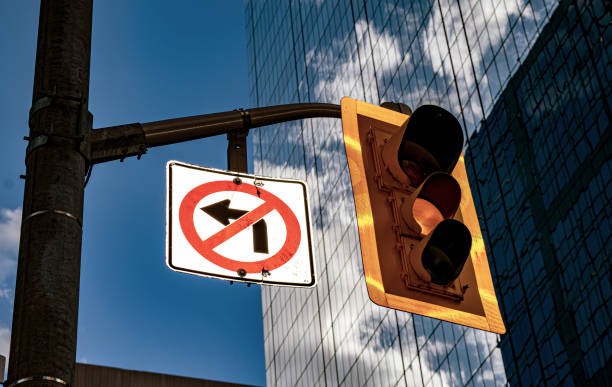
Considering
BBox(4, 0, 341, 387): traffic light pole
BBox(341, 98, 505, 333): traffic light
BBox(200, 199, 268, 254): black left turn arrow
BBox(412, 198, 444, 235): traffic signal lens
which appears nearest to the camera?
BBox(4, 0, 341, 387): traffic light pole

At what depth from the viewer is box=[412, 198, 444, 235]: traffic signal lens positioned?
5137mm

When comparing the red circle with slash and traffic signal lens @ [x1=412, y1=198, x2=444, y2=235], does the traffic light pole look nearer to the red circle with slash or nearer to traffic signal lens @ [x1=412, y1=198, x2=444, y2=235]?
the red circle with slash

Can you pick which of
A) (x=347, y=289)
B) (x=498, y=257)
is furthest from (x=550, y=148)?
(x=347, y=289)

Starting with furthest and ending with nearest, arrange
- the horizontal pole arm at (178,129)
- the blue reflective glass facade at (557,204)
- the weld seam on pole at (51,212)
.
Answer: the blue reflective glass facade at (557,204), the horizontal pole arm at (178,129), the weld seam on pole at (51,212)

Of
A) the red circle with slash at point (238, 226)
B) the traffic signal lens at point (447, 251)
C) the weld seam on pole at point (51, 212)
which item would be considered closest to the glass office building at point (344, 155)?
the red circle with slash at point (238, 226)

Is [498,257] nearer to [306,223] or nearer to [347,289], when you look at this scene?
[347,289]

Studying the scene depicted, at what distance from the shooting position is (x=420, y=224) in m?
5.13

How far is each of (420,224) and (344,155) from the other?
61289 mm

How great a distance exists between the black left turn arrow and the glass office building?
1528 inches

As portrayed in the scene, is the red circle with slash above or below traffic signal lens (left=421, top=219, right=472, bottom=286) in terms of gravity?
above

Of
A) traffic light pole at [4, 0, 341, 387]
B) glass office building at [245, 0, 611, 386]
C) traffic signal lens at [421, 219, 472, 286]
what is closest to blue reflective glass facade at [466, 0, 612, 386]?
glass office building at [245, 0, 611, 386]

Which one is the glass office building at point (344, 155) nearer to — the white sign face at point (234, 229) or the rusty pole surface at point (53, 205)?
the white sign face at point (234, 229)

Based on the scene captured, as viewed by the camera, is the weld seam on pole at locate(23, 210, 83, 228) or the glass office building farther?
the glass office building

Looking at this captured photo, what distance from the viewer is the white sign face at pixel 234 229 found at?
523 cm
